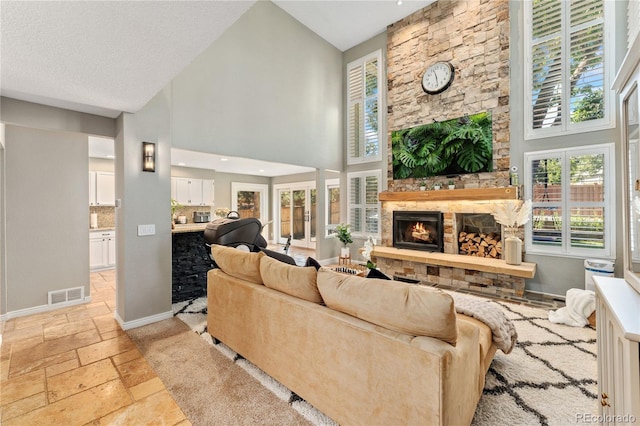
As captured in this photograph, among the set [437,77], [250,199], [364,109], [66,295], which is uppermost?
[437,77]

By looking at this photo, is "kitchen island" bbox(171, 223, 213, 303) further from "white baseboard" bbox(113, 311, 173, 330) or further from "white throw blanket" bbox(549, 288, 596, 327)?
"white throw blanket" bbox(549, 288, 596, 327)

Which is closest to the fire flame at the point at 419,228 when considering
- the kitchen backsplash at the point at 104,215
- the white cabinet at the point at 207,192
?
the white cabinet at the point at 207,192

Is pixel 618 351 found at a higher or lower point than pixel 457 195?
lower

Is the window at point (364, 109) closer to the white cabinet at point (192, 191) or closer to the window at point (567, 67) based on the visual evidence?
the window at point (567, 67)

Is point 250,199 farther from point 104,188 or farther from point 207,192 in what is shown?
point 104,188

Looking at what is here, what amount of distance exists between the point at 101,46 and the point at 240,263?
1.72 m

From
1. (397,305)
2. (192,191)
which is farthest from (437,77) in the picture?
(192,191)

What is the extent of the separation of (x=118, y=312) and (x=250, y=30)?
4623 mm

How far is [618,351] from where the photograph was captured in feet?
3.33

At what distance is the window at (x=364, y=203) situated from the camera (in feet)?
19.6

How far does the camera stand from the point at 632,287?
48.4 inches

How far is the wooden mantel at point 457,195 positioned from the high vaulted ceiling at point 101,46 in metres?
4.13

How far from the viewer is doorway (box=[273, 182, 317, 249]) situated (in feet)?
28.7

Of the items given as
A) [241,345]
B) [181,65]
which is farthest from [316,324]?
[181,65]
